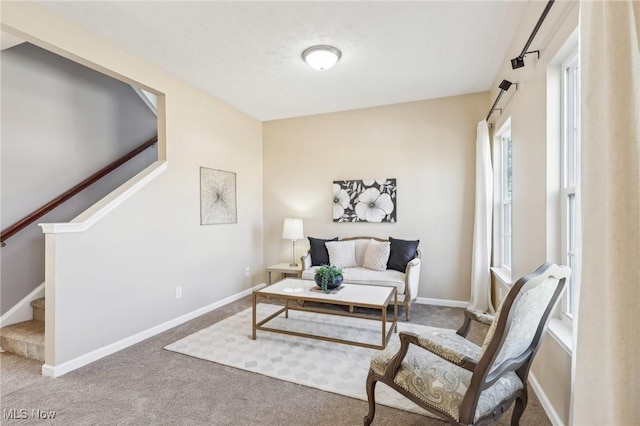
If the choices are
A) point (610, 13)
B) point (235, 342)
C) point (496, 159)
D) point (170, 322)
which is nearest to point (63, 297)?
point (170, 322)

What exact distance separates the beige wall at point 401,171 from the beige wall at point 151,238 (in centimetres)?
65

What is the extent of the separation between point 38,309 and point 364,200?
13.0ft

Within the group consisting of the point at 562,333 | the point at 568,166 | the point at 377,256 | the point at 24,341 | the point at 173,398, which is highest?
the point at 568,166

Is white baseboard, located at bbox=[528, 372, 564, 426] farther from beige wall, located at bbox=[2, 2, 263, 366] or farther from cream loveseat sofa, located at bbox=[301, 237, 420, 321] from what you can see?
beige wall, located at bbox=[2, 2, 263, 366]

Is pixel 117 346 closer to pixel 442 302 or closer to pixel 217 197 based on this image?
pixel 217 197

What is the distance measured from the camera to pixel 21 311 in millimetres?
3068

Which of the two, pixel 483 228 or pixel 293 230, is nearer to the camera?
pixel 483 228

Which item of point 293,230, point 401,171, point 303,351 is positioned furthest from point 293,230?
point 303,351

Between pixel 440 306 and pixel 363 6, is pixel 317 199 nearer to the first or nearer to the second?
pixel 440 306

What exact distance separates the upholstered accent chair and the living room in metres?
0.36

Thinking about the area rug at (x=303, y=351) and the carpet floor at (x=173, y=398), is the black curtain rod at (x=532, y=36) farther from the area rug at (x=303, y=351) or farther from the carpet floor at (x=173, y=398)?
the area rug at (x=303, y=351)

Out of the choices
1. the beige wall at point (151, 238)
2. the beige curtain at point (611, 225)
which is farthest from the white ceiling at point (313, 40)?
Result: the beige curtain at point (611, 225)

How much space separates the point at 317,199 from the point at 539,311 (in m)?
3.63

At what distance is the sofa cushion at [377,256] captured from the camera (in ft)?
13.0
